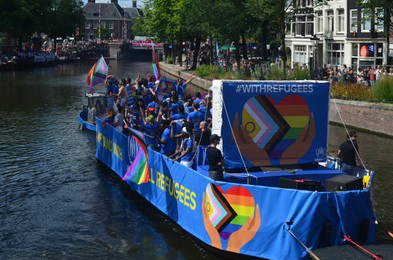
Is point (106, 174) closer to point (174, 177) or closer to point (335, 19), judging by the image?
point (174, 177)

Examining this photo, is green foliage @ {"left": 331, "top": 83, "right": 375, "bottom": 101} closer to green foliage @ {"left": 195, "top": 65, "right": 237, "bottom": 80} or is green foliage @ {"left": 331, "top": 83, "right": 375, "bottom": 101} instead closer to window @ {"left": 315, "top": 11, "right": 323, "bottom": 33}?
green foliage @ {"left": 195, "top": 65, "right": 237, "bottom": 80}

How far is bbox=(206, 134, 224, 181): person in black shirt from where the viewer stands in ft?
42.9

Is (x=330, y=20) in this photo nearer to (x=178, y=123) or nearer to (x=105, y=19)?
(x=178, y=123)

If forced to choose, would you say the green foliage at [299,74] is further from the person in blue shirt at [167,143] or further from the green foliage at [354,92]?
the person in blue shirt at [167,143]

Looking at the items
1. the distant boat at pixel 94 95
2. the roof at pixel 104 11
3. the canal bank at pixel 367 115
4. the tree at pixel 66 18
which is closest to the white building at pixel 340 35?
the canal bank at pixel 367 115

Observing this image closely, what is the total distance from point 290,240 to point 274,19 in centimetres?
3512

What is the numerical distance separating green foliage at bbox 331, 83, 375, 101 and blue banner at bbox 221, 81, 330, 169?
1803cm

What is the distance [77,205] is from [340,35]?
120 feet

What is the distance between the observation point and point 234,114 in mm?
13523

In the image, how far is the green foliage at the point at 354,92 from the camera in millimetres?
31917

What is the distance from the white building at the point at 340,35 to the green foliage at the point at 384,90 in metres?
10.1

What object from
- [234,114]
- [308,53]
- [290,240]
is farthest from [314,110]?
[308,53]

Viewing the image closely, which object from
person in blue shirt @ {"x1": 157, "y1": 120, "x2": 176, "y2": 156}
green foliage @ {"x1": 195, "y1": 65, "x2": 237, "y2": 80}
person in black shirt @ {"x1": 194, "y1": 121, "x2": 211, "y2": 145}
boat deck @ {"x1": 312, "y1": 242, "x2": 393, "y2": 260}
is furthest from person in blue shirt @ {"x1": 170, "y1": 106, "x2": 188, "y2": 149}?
→ green foliage @ {"x1": 195, "y1": 65, "x2": 237, "y2": 80}

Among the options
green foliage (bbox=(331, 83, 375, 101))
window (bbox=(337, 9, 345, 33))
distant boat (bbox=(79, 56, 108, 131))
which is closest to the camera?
distant boat (bbox=(79, 56, 108, 131))
